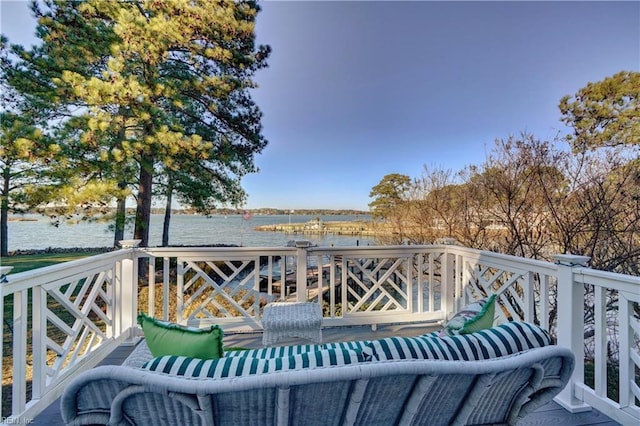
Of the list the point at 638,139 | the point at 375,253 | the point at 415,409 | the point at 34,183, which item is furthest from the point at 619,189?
the point at 34,183

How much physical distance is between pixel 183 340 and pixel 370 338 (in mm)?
2707

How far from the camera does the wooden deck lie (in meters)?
1.94

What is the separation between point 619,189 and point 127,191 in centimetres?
839

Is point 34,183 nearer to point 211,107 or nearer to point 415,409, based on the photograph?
point 211,107

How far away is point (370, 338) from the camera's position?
3.43 metres

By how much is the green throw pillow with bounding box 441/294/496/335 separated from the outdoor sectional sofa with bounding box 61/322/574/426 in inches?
10.5

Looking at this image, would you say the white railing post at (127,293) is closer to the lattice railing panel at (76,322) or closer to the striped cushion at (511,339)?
the lattice railing panel at (76,322)

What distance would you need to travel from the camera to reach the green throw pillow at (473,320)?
1301mm

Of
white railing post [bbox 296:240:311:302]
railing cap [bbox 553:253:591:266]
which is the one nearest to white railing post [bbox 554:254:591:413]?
railing cap [bbox 553:253:591:266]

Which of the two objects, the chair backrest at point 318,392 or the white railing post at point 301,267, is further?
the white railing post at point 301,267

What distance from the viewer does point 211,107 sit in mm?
7000

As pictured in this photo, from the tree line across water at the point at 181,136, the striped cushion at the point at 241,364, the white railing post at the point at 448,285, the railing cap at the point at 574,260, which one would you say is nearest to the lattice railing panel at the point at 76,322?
the striped cushion at the point at 241,364

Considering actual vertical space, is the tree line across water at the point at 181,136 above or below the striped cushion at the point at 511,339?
above

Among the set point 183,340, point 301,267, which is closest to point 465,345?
point 183,340
